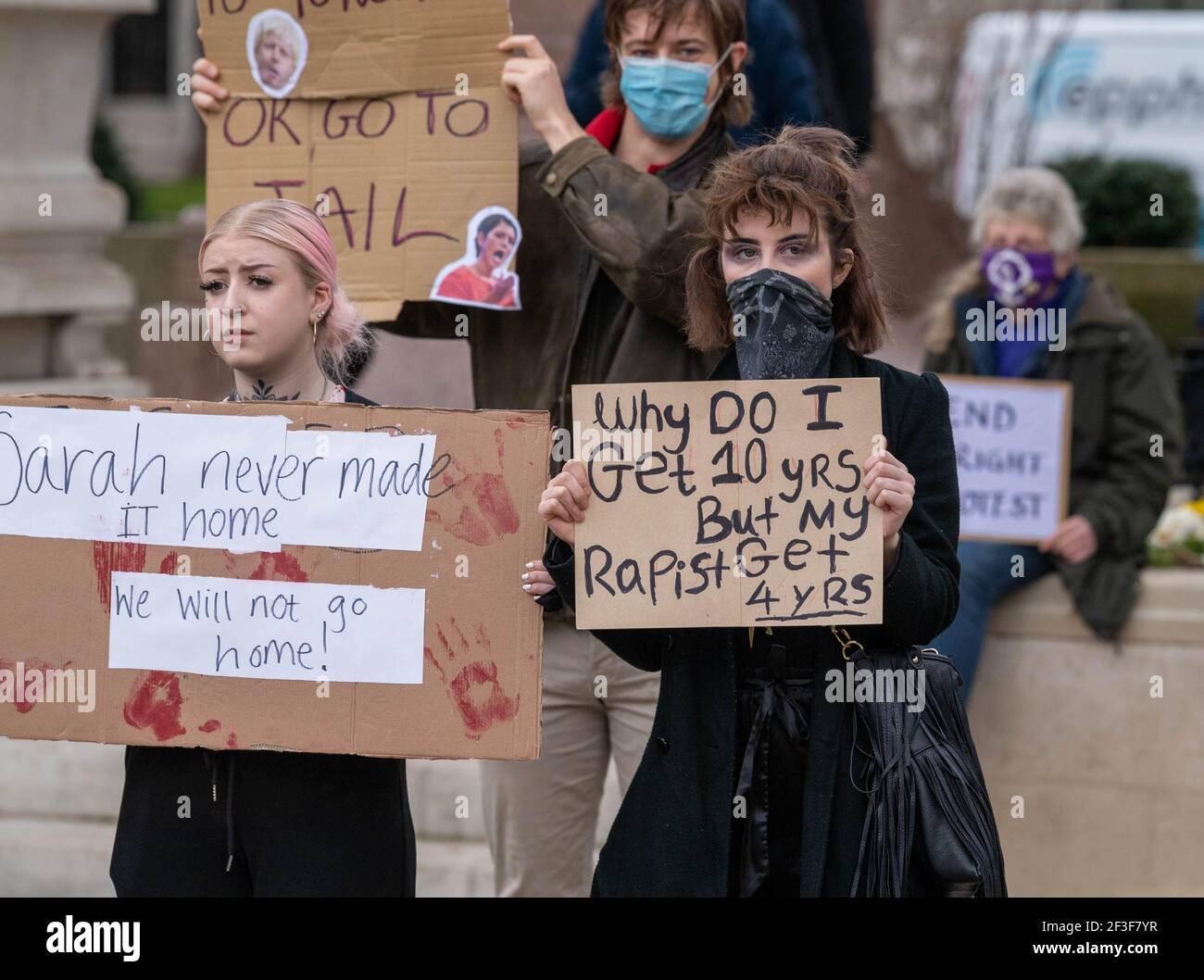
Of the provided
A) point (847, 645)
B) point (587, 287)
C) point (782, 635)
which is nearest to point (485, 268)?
point (587, 287)

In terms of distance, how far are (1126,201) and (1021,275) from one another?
7.73 meters

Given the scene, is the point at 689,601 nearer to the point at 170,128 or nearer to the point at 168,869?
the point at 168,869

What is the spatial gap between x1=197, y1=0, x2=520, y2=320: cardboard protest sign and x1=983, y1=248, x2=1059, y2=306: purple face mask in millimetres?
1930

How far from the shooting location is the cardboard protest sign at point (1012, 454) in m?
5.20

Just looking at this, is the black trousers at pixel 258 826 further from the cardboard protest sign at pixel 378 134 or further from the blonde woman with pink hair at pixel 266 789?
the cardboard protest sign at pixel 378 134

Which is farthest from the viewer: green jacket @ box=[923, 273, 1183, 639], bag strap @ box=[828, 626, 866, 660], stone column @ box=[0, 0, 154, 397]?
stone column @ box=[0, 0, 154, 397]

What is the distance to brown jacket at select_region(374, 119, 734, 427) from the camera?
3.61m

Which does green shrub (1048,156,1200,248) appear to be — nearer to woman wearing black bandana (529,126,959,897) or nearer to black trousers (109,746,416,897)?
woman wearing black bandana (529,126,959,897)

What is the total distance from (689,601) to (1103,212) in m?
10.3

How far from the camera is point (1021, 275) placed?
5238mm

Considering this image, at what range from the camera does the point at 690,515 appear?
9.84 feet

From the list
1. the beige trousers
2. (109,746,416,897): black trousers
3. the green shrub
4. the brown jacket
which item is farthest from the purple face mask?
the green shrub
